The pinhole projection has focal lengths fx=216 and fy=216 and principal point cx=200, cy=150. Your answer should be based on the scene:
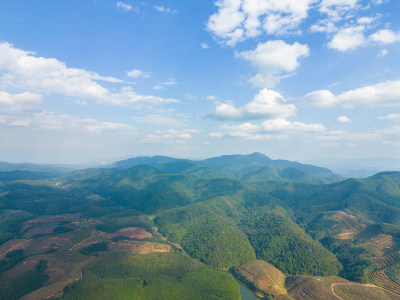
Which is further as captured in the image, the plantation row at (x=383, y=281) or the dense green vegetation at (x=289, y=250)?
the dense green vegetation at (x=289, y=250)

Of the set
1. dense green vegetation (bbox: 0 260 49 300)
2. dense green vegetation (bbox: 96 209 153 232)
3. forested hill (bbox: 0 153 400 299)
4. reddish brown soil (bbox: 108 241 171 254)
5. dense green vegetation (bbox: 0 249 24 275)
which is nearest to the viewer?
dense green vegetation (bbox: 0 260 49 300)

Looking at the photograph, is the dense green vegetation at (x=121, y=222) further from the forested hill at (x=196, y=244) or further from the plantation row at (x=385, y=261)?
the plantation row at (x=385, y=261)

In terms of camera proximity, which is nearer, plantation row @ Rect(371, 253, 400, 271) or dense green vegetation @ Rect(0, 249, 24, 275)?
dense green vegetation @ Rect(0, 249, 24, 275)

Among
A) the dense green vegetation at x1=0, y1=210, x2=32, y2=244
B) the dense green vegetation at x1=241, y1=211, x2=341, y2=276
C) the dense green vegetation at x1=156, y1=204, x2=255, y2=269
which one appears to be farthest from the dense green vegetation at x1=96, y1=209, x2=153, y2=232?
the dense green vegetation at x1=241, y1=211, x2=341, y2=276

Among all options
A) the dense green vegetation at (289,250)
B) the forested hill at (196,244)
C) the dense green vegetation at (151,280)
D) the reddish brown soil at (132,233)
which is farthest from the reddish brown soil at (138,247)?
the dense green vegetation at (289,250)

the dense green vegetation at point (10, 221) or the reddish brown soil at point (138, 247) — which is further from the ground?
the dense green vegetation at point (10, 221)

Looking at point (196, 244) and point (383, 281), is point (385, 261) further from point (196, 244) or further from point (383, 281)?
point (196, 244)

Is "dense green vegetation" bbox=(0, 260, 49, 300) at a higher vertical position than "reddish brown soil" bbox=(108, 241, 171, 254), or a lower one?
higher

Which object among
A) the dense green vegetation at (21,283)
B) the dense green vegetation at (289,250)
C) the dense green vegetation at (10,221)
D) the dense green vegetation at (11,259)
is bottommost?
the dense green vegetation at (289,250)

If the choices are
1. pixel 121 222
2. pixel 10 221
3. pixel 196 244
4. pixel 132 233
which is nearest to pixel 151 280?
pixel 196 244

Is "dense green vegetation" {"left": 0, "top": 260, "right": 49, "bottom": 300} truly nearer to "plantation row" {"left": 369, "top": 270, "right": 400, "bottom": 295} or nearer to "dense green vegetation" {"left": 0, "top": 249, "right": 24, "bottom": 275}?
"dense green vegetation" {"left": 0, "top": 249, "right": 24, "bottom": 275}
